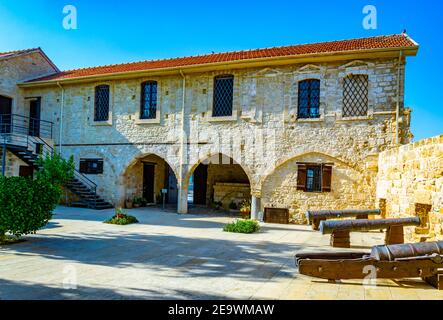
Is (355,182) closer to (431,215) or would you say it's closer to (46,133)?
(431,215)

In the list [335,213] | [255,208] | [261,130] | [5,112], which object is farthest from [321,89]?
[5,112]

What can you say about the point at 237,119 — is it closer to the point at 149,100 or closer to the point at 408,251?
the point at 149,100

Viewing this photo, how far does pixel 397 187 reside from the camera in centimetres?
920

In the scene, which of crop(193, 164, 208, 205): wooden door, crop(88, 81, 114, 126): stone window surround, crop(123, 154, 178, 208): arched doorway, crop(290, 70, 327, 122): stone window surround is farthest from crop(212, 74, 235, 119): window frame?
crop(193, 164, 208, 205): wooden door

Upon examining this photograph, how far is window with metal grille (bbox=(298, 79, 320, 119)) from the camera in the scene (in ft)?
41.5

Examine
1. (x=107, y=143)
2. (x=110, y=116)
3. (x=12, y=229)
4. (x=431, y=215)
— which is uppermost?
(x=110, y=116)

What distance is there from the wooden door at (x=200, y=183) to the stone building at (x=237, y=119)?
3.90ft

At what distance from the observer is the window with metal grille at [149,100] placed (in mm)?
15336

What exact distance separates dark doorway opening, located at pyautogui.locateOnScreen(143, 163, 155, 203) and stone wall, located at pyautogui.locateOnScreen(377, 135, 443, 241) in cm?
1210

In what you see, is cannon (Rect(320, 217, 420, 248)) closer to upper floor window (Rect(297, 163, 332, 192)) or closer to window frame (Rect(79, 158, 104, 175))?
upper floor window (Rect(297, 163, 332, 192))

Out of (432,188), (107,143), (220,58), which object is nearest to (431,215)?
(432,188)

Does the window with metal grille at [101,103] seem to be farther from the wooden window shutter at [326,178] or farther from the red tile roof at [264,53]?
the wooden window shutter at [326,178]

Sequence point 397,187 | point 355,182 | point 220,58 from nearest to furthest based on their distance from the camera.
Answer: point 397,187 → point 355,182 → point 220,58

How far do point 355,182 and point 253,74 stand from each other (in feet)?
19.3
